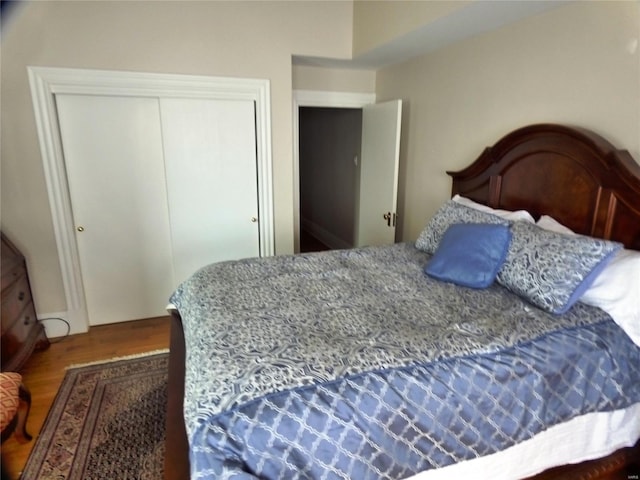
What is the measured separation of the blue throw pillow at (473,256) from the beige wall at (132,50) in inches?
68.9

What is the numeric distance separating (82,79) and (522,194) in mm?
2984

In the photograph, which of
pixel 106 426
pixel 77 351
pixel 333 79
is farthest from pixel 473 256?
pixel 77 351

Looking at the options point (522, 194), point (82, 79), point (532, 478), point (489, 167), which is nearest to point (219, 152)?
point (82, 79)

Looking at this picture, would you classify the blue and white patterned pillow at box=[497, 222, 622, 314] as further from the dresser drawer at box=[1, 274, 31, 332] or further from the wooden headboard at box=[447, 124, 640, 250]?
the dresser drawer at box=[1, 274, 31, 332]

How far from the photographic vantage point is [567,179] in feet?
6.45

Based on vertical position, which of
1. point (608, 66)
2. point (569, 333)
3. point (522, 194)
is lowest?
point (569, 333)

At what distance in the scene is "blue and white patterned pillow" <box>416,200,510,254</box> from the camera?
2.22 metres

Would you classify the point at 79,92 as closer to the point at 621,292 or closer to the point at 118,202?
the point at 118,202

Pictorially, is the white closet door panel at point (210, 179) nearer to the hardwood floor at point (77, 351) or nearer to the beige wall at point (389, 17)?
the hardwood floor at point (77, 351)

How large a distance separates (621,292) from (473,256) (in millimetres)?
595

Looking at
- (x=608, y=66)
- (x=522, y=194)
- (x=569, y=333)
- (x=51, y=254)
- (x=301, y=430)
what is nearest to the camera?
(x=301, y=430)

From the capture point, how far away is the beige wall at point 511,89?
69.8 inches

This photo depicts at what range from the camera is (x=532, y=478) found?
1502 mm

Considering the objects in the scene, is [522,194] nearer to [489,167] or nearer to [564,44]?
[489,167]
